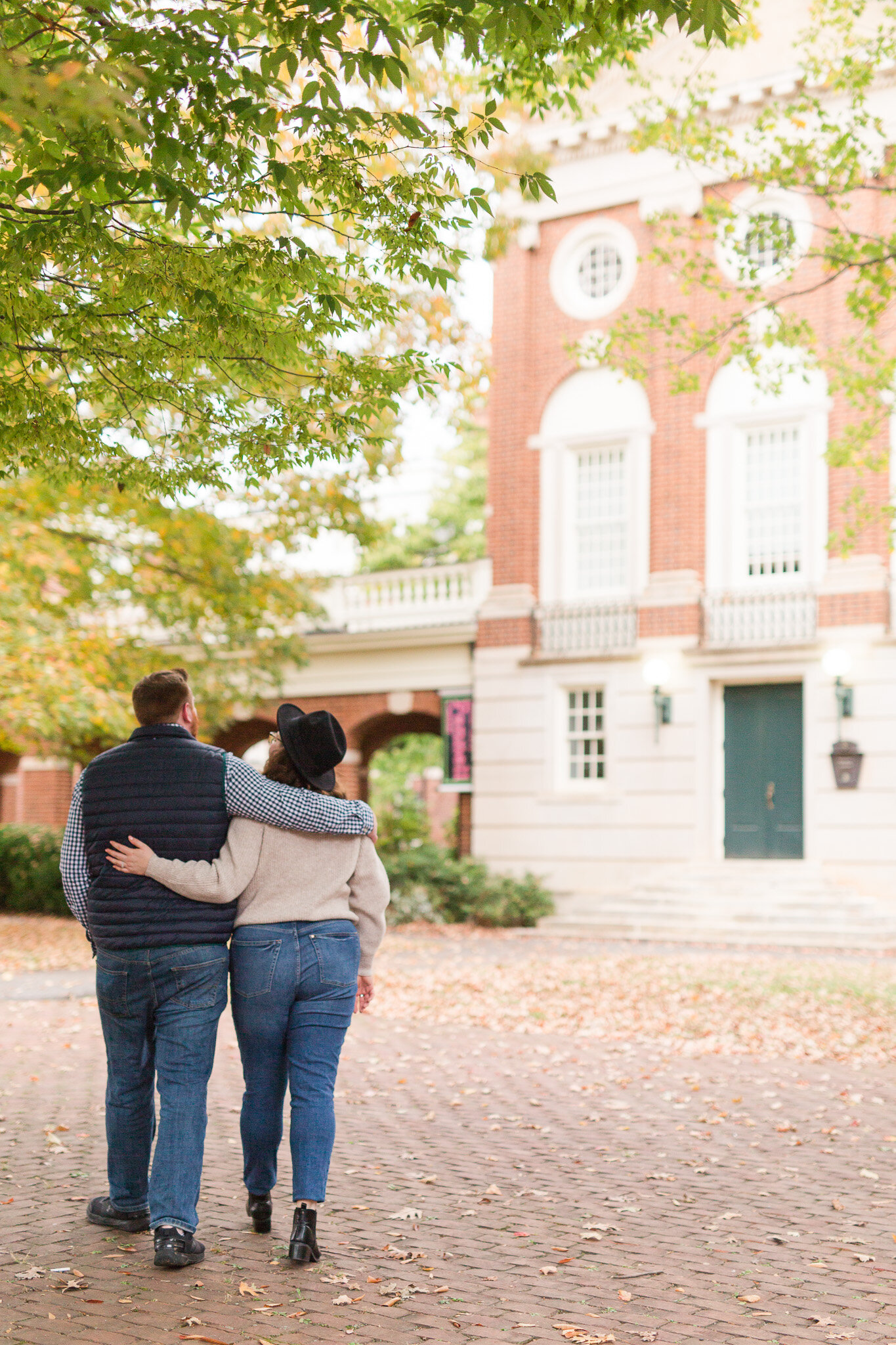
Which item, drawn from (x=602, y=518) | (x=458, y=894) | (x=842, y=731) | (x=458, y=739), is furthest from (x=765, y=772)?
(x=458, y=739)

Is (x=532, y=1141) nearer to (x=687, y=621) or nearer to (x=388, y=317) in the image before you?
(x=388, y=317)

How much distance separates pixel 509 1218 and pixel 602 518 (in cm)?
1756

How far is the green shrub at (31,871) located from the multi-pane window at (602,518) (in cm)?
1060

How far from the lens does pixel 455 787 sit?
22.8m

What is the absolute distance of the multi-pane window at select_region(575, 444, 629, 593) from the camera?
2198 centimetres

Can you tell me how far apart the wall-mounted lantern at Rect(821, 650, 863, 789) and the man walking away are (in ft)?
50.9

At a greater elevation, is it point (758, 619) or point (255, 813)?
point (758, 619)

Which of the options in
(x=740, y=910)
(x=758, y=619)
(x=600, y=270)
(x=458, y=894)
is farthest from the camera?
(x=600, y=270)

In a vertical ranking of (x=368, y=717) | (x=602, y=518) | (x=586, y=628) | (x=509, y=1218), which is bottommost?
(x=509, y=1218)

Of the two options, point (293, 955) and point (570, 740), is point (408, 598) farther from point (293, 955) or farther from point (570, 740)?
point (293, 955)

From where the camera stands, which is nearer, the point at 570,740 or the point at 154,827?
the point at 154,827

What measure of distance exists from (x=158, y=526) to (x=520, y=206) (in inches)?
414

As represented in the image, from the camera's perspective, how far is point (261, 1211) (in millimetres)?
4988

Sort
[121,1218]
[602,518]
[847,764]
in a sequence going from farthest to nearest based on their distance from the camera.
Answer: [602,518]
[847,764]
[121,1218]
